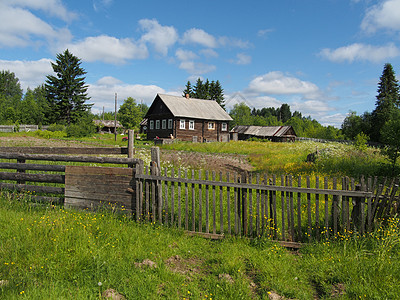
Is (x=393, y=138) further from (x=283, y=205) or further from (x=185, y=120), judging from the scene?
(x=185, y=120)

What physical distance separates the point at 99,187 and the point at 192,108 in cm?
3415

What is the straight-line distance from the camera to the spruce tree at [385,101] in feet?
137

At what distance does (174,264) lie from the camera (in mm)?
4094

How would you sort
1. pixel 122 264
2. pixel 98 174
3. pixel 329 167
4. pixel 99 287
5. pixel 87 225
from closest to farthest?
1. pixel 99 287
2. pixel 122 264
3. pixel 87 225
4. pixel 98 174
5. pixel 329 167

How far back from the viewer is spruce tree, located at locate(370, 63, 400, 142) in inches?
1644

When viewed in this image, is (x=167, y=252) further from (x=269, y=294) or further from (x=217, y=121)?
(x=217, y=121)

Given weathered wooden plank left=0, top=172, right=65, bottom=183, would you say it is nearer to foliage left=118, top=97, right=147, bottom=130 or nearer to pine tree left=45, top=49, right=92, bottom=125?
pine tree left=45, top=49, right=92, bottom=125

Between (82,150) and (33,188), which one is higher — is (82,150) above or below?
above

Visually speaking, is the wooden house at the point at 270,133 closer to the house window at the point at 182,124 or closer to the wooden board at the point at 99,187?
the house window at the point at 182,124

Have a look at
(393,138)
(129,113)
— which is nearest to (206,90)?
(129,113)

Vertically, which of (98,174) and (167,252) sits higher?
(98,174)

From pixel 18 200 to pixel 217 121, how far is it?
3563cm

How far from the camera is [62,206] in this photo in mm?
6191

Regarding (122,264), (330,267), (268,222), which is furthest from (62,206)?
(330,267)
